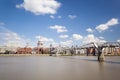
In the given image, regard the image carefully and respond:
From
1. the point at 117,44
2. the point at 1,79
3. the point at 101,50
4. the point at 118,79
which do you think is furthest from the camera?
the point at 101,50

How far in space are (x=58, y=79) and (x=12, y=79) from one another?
7294 mm

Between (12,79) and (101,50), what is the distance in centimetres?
7592

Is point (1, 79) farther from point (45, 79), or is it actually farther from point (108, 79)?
point (108, 79)

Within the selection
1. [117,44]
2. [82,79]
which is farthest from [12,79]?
[117,44]

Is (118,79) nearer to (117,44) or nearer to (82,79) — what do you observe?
(82,79)

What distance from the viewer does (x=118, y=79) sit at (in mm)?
28703

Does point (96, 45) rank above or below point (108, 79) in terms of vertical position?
above

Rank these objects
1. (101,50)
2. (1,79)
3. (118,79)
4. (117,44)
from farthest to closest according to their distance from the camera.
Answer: (101,50), (117,44), (118,79), (1,79)

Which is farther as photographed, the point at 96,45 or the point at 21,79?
the point at 96,45

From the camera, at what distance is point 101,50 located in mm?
96562

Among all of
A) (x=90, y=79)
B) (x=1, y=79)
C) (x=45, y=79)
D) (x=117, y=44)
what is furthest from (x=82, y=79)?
(x=117, y=44)

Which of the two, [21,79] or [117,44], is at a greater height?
[117,44]

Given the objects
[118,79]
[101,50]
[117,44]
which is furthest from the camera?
[101,50]

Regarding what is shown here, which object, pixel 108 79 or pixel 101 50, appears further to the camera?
pixel 101 50
